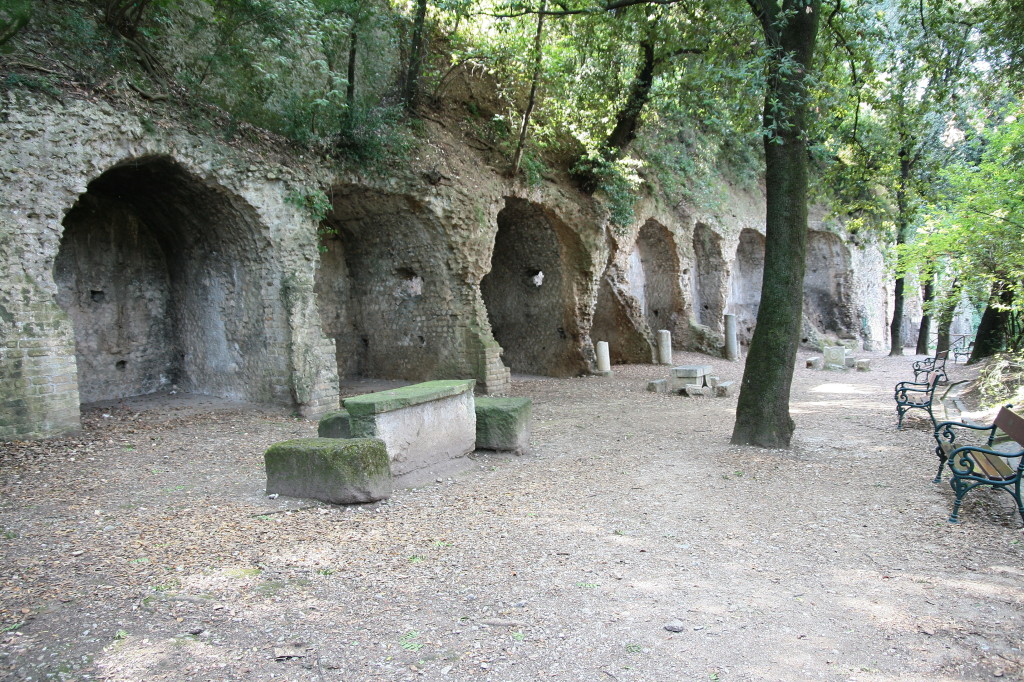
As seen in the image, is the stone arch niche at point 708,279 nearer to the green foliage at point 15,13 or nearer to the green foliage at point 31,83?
the green foliage at point 31,83

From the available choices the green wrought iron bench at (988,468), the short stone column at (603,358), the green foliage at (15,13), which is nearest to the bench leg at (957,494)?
the green wrought iron bench at (988,468)

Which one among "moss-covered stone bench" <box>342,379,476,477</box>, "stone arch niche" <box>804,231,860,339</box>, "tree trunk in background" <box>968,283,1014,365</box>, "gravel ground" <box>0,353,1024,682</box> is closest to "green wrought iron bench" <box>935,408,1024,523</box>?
"gravel ground" <box>0,353,1024,682</box>

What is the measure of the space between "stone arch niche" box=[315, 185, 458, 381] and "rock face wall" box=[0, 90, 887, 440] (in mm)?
37

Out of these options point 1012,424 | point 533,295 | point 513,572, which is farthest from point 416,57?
point 1012,424

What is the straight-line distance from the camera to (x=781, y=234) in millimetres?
7594

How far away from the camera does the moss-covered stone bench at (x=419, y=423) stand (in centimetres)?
584

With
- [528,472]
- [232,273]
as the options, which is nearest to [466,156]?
[232,273]

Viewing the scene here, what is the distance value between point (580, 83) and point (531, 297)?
5.46m

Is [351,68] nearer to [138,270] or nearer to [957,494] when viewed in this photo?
[138,270]

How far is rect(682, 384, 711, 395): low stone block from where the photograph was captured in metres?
12.9

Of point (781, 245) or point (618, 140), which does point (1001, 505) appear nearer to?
point (781, 245)

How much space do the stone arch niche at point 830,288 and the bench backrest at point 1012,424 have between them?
794 inches

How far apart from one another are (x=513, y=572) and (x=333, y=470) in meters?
1.95

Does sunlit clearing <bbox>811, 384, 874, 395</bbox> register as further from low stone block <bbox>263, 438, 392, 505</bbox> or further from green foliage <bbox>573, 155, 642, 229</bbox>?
low stone block <bbox>263, 438, 392, 505</bbox>
